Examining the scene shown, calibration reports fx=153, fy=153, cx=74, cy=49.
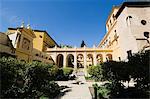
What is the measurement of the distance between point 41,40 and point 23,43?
17901mm

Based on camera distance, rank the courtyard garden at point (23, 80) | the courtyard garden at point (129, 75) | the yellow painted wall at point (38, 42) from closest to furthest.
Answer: the courtyard garden at point (23, 80) → the courtyard garden at point (129, 75) → the yellow painted wall at point (38, 42)

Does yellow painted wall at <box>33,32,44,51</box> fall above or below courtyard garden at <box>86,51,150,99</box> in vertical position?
above

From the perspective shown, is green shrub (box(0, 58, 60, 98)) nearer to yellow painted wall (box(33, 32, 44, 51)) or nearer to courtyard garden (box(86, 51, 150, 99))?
courtyard garden (box(86, 51, 150, 99))

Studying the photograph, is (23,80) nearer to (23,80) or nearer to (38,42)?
(23,80)

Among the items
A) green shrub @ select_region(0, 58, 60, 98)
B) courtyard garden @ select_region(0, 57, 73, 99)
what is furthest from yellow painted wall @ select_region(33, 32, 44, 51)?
green shrub @ select_region(0, 58, 60, 98)

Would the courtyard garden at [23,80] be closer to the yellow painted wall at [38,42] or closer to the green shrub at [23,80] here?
the green shrub at [23,80]

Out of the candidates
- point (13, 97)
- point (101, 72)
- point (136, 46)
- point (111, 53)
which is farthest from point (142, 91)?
point (111, 53)

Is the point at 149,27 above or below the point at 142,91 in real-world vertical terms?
above

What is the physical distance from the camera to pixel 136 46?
25.7 meters

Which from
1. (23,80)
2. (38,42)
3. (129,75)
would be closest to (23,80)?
(23,80)

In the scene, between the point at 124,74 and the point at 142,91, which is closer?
the point at 142,91

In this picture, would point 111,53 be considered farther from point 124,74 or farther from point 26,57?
point 124,74

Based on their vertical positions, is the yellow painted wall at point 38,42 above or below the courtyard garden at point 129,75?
above

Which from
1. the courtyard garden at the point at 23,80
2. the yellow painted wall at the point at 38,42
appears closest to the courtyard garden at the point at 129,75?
the courtyard garden at the point at 23,80
